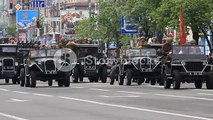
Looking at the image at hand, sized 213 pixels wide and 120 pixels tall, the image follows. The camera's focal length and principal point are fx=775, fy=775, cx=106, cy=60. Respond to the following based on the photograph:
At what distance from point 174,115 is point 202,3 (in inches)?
1402

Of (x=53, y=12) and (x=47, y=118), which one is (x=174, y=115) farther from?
(x=53, y=12)

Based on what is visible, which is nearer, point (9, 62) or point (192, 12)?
point (9, 62)

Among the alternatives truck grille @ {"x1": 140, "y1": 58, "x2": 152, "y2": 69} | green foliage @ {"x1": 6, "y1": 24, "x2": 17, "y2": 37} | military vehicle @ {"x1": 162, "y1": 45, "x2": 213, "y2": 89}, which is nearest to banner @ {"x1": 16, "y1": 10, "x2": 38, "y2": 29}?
green foliage @ {"x1": 6, "y1": 24, "x2": 17, "y2": 37}

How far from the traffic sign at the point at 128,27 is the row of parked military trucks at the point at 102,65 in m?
21.1

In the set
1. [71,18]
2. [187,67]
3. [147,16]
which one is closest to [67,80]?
[187,67]

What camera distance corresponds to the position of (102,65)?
134ft

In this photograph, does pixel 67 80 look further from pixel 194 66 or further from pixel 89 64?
pixel 89 64

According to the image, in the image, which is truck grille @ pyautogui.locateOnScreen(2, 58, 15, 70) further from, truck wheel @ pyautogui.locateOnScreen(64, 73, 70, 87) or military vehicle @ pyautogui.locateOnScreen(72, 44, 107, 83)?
truck wheel @ pyautogui.locateOnScreen(64, 73, 70, 87)

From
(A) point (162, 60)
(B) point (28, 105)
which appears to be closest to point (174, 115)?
(B) point (28, 105)

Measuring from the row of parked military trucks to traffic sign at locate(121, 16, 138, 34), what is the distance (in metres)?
21.1

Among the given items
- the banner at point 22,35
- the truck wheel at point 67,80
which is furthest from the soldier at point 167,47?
the banner at point 22,35

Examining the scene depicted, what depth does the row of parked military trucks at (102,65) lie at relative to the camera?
30469mm

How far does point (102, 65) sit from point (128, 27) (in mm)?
22968

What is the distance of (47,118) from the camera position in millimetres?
17516
